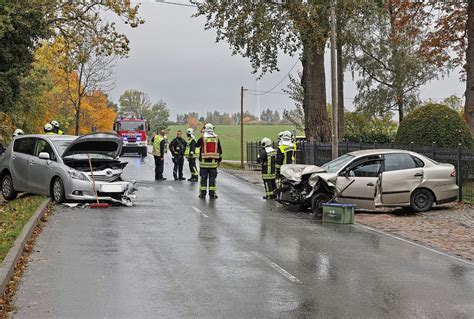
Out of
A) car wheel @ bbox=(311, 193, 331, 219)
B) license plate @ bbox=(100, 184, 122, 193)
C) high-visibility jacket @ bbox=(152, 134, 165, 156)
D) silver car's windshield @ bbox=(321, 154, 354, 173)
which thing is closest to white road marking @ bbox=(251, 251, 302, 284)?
car wheel @ bbox=(311, 193, 331, 219)

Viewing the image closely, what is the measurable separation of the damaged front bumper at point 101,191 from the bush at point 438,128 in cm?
1042

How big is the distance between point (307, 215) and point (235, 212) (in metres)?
1.71

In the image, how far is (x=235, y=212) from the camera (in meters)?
15.1

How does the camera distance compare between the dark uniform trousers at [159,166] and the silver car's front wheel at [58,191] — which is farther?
the dark uniform trousers at [159,166]

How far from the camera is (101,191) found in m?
15.1

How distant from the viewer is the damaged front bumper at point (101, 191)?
15.0 meters

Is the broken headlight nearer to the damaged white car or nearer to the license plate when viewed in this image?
the license plate

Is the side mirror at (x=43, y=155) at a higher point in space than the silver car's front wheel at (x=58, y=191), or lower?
higher

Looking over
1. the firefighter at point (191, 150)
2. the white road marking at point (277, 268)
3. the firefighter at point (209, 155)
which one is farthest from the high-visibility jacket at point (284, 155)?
the white road marking at point (277, 268)

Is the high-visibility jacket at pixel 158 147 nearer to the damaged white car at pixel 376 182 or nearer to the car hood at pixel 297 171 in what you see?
the car hood at pixel 297 171

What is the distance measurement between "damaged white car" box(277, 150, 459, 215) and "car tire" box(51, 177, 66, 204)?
5.37 metres

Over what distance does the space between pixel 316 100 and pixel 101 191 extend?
15493 millimetres

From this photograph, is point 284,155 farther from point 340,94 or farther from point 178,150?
point 340,94

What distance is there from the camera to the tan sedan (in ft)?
50.2
